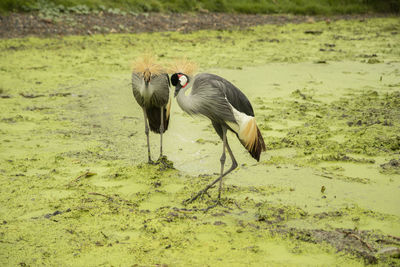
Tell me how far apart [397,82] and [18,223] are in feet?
17.8

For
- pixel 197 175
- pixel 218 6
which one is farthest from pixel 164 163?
pixel 218 6

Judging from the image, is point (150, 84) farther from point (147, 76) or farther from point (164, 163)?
point (164, 163)

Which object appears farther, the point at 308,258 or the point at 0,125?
the point at 0,125

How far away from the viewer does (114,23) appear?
11.0 meters

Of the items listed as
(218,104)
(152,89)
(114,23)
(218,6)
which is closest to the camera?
(218,104)

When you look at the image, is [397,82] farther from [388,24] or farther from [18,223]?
[388,24]

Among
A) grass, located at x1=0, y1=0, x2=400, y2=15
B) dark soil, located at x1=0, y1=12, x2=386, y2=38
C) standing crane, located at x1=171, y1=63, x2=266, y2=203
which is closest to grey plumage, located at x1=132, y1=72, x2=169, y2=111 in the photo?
standing crane, located at x1=171, y1=63, x2=266, y2=203

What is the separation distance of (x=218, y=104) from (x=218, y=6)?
1112 centimetres

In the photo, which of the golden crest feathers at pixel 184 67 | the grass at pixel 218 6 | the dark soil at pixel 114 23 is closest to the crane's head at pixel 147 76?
the golden crest feathers at pixel 184 67

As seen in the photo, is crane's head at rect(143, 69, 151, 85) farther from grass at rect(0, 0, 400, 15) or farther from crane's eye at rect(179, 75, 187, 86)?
grass at rect(0, 0, 400, 15)

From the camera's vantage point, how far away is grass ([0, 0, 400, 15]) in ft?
35.5

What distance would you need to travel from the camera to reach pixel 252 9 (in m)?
14.2

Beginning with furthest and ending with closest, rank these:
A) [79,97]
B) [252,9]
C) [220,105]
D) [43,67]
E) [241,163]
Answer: [252,9]
[43,67]
[79,97]
[241,163]
[220,105]

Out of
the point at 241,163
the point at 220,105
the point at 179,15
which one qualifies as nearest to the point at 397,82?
the point at 241,163
